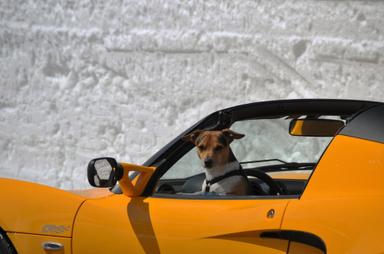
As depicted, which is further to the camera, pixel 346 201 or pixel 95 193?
pixel 95 193

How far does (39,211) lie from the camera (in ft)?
11.1

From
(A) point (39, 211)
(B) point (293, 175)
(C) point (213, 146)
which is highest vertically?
(C) point (213, 146)

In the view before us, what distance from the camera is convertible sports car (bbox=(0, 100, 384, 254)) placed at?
102 inches

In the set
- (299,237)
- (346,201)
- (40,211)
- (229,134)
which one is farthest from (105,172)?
(346,201)

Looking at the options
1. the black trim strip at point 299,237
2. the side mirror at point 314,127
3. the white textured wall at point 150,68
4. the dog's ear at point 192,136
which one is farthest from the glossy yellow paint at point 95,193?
the white textured wall at point 150,68

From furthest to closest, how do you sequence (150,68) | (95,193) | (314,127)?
(150,68) → (95,193) → (314,127)

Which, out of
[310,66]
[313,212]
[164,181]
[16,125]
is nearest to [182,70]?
[310,66]

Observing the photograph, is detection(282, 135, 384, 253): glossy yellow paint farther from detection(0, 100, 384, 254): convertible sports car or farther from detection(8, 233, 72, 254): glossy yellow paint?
detection(8, 233, 72, 254): glossy yellow paint

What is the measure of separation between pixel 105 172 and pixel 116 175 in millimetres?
60

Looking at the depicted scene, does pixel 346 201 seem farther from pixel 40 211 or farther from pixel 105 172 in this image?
pixel 40 211

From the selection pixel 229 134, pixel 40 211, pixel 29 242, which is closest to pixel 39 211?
pixel 40 211

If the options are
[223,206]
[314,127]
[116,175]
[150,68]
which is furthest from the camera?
[150,68]

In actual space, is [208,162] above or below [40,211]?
above

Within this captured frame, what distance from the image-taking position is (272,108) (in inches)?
139
